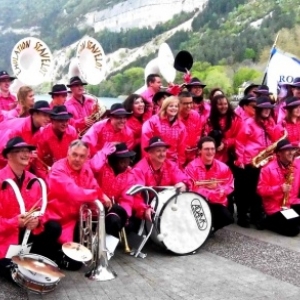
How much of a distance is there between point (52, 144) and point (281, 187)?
8.83 ft

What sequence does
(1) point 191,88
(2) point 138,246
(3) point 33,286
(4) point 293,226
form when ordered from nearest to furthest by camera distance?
(3) point 33,286 → (2) point 138,246 → (4) point 293,226 → (1) point 191,88

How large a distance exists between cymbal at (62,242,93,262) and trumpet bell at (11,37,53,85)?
4.20 m

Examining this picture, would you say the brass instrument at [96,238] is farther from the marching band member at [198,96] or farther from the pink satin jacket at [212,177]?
the marching band member at [198,96]

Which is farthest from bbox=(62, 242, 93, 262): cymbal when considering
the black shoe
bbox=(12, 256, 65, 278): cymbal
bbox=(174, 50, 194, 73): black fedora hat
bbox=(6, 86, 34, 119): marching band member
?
bbox=(174, 50, 194, 73): black fedora hat

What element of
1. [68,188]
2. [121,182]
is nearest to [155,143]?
[121,182]

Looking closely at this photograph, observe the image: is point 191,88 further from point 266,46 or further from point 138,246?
point 266,46

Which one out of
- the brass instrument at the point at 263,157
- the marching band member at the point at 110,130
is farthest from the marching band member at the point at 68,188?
the brass instrument at the point at 263,157

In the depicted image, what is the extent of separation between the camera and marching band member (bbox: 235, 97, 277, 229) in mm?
6723

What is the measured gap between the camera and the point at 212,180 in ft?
19.9

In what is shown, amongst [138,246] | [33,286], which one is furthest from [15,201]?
[138,246]

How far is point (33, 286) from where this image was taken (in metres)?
4.16

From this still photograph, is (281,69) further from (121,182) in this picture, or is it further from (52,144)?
(52,144)

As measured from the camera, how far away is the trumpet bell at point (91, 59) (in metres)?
8.05

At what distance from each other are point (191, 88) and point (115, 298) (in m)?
3.78
